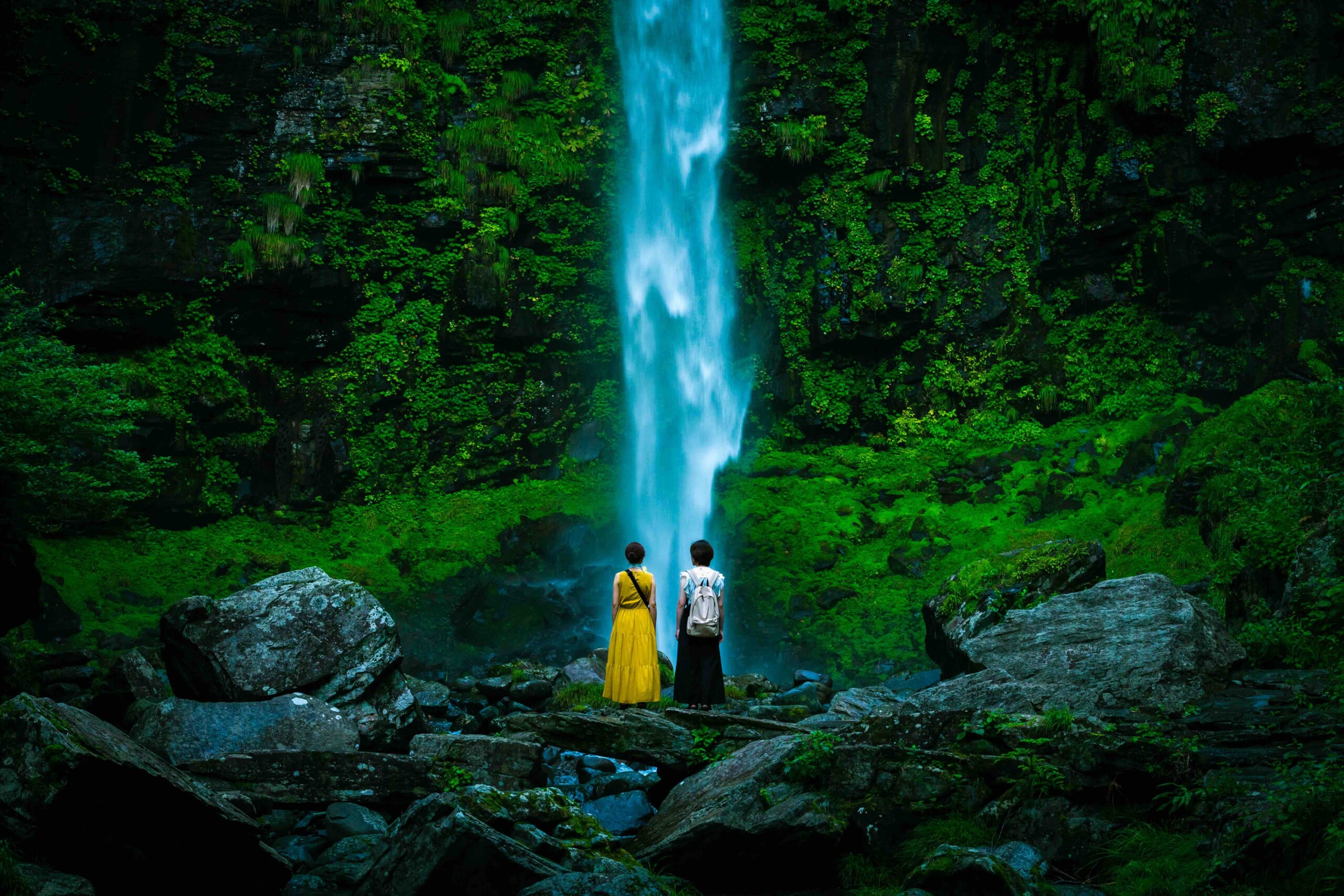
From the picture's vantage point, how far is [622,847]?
500 centimetres

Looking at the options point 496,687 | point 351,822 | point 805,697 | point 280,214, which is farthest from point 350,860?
point 280,214

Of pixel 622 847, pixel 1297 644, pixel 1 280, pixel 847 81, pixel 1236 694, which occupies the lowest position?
pixel 622 847

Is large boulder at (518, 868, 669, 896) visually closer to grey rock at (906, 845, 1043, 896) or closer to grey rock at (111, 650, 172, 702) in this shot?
grey rock at (906, 845, 1043, 896)

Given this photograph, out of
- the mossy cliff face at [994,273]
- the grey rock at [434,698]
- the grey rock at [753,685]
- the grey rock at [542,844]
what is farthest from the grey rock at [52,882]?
the mossy cliff face at [994,273]

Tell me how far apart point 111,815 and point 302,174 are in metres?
17.6

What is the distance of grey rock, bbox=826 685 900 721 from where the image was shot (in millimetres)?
8672

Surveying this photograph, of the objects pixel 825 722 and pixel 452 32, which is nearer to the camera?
pixel 825 722

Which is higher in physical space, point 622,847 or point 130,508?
point 130,508

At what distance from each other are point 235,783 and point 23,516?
6371 mm

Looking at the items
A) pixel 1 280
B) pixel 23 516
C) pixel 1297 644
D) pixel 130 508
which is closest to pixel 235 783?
pixel 23 516

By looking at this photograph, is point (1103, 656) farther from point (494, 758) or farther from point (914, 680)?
point (914, 680)

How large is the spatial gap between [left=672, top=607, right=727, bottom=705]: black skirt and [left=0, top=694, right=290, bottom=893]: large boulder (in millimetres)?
A: 3697

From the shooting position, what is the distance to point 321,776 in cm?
603

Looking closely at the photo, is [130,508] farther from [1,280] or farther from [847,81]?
[847,81]
